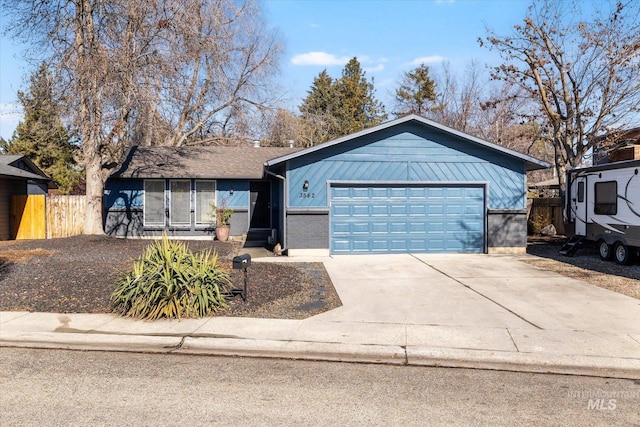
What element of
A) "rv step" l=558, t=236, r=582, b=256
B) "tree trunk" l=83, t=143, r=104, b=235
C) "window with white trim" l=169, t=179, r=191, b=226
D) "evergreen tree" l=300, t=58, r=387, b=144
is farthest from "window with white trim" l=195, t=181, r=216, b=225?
"evergreen tree" l=300, t=58, r=387, b=144

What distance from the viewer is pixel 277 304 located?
7469 millimetres

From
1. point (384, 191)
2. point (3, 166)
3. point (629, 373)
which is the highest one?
point (3, 166)

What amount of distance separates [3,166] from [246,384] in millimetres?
17587

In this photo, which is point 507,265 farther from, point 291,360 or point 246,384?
point 246,384

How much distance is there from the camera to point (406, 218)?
14.1 meters

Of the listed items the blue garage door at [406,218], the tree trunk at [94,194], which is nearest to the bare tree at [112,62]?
the tree trunk at [94,194]

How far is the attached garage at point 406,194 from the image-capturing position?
13.7m

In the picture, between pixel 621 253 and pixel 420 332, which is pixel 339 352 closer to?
pixel 420 332

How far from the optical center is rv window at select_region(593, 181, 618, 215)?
12234 millimetres

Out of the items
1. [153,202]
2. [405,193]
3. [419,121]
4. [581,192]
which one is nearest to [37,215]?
[153,202]

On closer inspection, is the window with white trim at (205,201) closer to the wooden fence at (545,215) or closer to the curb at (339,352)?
the curb at (339,352)

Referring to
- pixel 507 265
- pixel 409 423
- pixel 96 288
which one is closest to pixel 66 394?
pixel 409 423

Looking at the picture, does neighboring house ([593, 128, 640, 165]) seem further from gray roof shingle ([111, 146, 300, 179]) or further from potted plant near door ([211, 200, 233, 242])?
potted plant near door ([211, 200, 233, 242])

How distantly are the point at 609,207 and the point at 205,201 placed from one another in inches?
541
